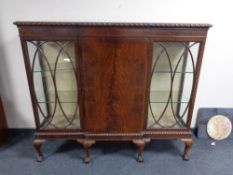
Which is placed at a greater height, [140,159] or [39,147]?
[39,147]

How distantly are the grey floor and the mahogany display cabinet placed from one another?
0.09m

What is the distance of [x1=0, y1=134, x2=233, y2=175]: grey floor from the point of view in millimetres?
1737

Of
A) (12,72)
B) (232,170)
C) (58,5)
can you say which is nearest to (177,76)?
(232,170)

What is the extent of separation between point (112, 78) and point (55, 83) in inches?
18.3

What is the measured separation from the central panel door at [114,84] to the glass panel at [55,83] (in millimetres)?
137

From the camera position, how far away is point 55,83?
164 cm

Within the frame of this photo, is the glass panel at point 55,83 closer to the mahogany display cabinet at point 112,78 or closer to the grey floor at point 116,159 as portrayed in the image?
the mahogany display cabinet at point 112,78

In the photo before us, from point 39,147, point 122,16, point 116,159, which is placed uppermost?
point 122,16

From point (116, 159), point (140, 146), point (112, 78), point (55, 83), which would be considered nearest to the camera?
point (112, 78)

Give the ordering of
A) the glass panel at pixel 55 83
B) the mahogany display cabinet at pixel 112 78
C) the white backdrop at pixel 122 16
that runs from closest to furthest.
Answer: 1. the mahogany display cabinet at pixel 112 78
2. the glass panel at pixel 55 83
3. the white backdrop at pixel 122 16

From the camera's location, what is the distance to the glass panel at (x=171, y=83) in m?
1.53

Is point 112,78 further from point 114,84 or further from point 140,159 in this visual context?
point 140,159

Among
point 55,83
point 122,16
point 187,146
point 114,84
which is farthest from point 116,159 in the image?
point 122,16

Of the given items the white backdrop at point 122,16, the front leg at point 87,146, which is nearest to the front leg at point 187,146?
the white backdrop at point 122,16
